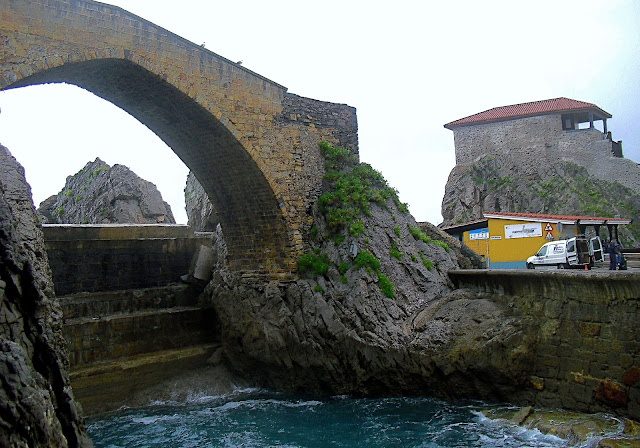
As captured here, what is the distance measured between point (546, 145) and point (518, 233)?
1815 cm

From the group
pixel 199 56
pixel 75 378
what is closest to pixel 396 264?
pixel 199 56

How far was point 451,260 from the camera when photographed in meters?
13.5

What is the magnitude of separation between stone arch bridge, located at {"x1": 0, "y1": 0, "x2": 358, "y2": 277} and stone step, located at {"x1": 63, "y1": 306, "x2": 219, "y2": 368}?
1.76 m

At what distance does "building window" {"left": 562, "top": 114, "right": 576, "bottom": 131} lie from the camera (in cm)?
3300

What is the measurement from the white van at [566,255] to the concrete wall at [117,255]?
900 cm

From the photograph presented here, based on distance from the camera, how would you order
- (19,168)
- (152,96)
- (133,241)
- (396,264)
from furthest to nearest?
1. (133,241)
2. (396,264)
3. (152,96)
4. (19,168)

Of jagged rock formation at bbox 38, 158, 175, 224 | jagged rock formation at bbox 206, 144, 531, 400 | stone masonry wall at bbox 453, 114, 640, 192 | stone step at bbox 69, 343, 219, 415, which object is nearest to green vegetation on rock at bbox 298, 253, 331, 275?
jagged rock formation at bbox 206, 144, 531, 400

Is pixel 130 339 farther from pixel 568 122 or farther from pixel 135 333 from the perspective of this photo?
pixel 568 122

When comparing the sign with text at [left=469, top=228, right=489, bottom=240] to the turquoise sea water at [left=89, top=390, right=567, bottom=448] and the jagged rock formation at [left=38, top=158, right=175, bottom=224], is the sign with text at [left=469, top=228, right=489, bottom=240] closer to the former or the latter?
the turquoise sea water at [left=89, top=390, right=567, bottom=448]

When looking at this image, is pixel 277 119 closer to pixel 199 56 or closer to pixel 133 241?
pixel 199 56

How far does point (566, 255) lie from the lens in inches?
541

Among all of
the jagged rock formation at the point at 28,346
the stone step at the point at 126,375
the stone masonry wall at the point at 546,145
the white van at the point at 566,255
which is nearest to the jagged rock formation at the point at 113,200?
the stone step at the point at 126,375

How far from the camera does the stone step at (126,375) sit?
1128cm

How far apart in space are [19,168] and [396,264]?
Answer: 783 centimetres
